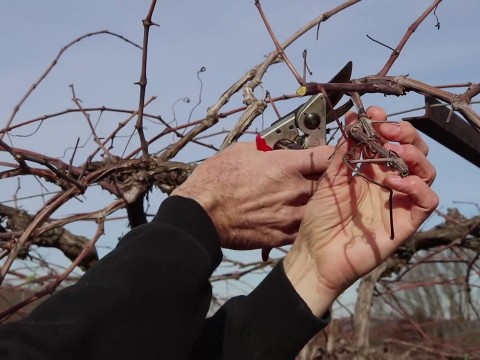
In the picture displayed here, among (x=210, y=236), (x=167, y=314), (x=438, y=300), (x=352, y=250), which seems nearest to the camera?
(x=167, y=314)

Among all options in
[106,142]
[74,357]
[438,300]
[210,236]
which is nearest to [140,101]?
[106,142]

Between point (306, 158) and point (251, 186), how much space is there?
0.11m

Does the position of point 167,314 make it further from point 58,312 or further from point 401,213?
point 401,213

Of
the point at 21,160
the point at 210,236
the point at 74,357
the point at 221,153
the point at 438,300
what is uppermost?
the point at 438,300

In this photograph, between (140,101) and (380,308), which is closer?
(140,101)

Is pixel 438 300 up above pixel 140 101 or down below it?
above

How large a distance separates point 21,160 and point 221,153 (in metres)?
1.01

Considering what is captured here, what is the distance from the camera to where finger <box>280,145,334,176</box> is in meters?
1.58

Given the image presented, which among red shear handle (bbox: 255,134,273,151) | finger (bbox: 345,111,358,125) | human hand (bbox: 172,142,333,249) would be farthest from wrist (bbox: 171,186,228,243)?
finger (bbox: 345,111,358,125)

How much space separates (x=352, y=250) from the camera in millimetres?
1597

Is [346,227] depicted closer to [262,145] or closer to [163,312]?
[262,145]

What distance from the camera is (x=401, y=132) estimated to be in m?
1.47

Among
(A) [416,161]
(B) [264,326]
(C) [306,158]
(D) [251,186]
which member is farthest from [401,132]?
(B) [264,326]

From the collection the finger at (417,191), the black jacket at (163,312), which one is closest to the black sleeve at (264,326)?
the black jacket at (163,312)
